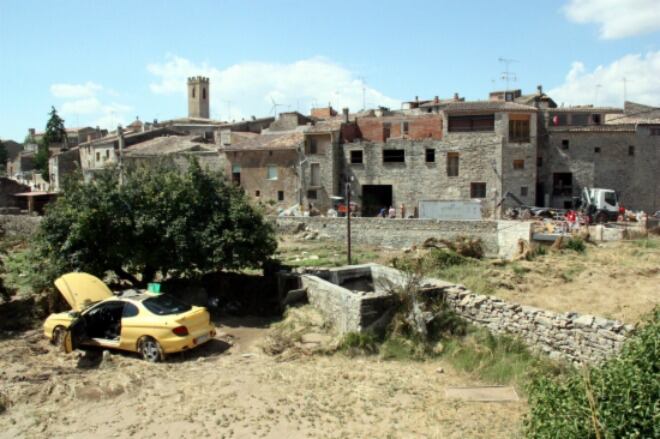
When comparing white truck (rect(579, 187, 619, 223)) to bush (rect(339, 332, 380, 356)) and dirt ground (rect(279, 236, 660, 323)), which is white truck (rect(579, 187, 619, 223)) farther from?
bush (rect(339, 332, 380, 356))

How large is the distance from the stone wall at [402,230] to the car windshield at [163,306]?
64.1 feet

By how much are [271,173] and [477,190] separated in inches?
594

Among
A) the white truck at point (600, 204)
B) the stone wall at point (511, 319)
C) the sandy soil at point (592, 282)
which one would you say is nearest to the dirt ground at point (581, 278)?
the sandy soil at point (592, 282)

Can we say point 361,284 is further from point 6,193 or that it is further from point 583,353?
point 6,193

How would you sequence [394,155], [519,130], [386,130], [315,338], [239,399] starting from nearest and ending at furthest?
1. [239,399]
2. [315,338]
3. [519,130]
4. [394,155]
5. [386,130]

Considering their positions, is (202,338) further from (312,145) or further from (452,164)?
(312,145)

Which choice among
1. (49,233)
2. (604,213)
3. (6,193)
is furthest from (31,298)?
(6,193)

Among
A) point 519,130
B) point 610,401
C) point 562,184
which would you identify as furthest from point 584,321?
point 562,184

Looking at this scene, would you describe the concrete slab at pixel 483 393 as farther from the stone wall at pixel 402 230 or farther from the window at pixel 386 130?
the window at pixel 386 130

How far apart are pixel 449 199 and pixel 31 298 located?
89.0ft

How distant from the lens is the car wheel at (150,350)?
1206 cm

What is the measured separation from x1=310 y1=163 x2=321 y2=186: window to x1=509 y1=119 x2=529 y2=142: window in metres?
13.3

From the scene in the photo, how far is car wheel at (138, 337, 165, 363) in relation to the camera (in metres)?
12.1

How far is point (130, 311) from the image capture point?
41.0ft
